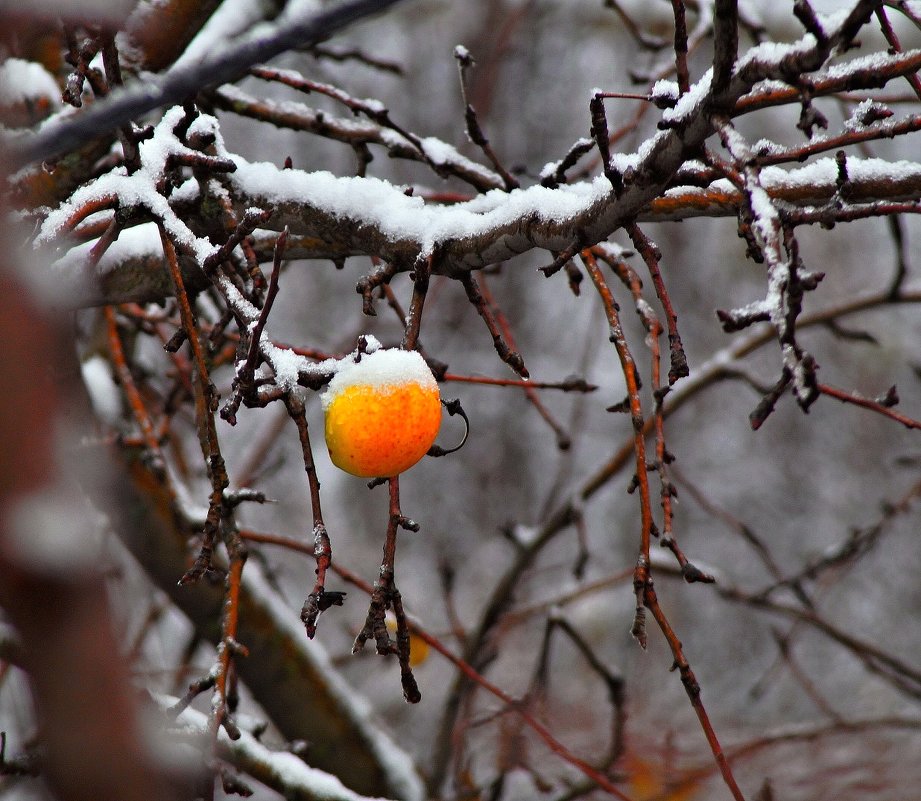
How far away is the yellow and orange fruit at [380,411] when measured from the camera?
3.11ft

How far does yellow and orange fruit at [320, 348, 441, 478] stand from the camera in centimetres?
95

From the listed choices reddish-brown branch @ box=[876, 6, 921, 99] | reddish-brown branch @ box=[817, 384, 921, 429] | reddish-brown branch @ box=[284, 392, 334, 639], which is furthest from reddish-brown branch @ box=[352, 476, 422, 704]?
reddish-brown branch @ box=[876, 6, 921, 99]

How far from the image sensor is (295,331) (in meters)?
6.63

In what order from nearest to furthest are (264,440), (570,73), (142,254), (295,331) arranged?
(142,254)
(264,440)
(295,331)
(570,73)

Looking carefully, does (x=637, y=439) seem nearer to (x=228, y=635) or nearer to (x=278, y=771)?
(x=228, y=635)

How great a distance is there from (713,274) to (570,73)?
2.21 metres

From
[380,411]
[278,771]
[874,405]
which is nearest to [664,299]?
[380,411]

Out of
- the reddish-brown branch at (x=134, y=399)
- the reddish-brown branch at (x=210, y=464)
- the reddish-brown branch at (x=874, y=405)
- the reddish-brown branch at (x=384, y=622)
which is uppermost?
the reddish-brown branch at (x=134, y=399)

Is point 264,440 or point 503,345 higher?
point 264,440

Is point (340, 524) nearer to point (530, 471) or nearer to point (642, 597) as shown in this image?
point (530, 471)

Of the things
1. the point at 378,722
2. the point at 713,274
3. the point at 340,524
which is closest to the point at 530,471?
the point at 340,524

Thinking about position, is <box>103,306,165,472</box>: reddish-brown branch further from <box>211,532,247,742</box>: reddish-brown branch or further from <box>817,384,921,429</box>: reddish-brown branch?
<box>817,384,921,429</box>: reddish-brown branch

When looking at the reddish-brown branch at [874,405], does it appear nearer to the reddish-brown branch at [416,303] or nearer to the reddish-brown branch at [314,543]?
the reddish-brown branch at [416,303]

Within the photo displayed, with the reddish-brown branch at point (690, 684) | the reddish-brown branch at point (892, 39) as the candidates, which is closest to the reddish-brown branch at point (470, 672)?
the reddish-brown branch at point (690, 684)
